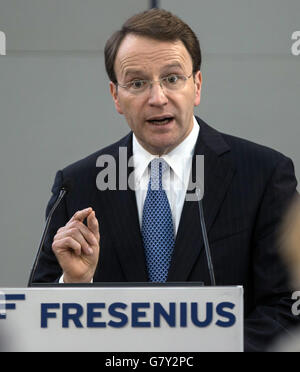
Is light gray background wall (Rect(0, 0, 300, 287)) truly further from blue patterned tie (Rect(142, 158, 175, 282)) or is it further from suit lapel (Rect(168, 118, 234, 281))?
blue patterned tie (Rect(142, 158, 175, 282))

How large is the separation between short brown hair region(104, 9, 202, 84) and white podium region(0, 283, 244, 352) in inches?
38.9

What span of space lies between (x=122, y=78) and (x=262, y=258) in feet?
2.27

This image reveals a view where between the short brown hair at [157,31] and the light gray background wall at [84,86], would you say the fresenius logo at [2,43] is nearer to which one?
the light gray background wall at [84,86]

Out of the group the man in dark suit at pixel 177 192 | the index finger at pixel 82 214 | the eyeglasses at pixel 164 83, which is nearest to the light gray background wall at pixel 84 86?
the man in dark suit at pixel 177 192

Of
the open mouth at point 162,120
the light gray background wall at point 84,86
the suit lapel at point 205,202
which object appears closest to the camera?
the suit lapel at point 205,202

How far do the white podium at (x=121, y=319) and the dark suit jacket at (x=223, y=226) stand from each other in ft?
1.67

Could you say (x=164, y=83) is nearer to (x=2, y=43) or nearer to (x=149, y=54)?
(x=149, y=54)

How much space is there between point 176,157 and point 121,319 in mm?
843

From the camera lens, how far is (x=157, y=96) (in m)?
2.13

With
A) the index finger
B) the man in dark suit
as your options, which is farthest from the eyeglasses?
the index finger

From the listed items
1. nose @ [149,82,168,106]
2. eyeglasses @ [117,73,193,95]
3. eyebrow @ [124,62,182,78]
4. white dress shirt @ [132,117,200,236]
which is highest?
eyebrow @ [124,62,182,78]

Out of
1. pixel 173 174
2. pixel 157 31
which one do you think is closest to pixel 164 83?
pixel 157 31

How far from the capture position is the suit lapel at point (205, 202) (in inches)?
80.0

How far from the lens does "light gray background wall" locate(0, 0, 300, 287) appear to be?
3271mm
